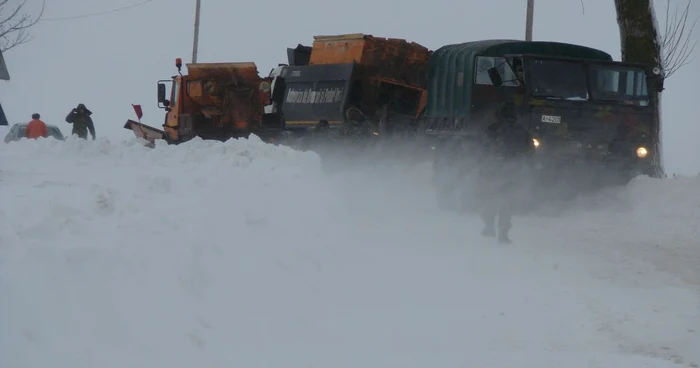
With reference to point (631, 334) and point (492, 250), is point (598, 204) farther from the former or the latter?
point (631, 334)

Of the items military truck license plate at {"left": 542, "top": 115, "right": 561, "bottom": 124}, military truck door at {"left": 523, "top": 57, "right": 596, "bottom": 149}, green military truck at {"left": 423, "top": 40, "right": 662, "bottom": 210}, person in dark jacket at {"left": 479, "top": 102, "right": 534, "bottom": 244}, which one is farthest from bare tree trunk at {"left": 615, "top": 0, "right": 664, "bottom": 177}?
person in dark jacket at {"left": 479, "top": 102, "right": 534, "bottom": 244}

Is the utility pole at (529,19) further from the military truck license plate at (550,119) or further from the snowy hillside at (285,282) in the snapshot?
the snowy hillside at (285,282)

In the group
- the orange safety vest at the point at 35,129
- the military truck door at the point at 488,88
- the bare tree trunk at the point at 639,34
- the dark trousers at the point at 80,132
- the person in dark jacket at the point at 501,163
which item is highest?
the bare tree trunk at the point at 639,34

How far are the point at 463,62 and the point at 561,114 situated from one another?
8.74 ft

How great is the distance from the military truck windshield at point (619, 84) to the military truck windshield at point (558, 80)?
0.67 ft

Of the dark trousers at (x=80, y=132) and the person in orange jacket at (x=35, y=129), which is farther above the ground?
the person in orange jacket at (x=35, y=129)

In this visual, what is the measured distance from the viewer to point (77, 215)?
676 centimetres

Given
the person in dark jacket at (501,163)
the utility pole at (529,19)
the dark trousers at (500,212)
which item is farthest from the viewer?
the utility pole at (529,19)

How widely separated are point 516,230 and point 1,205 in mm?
9292

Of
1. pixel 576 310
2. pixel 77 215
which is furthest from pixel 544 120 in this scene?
pixel 77 215

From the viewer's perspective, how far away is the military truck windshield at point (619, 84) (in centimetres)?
1677

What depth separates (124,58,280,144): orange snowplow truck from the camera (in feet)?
85.8

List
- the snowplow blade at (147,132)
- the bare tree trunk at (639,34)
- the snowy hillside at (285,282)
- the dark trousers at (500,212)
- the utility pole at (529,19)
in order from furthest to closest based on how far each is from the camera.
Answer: the snowplow blade at (147,132) → the utility pole at (529,19) → the bare tree trunk at (639,34) → the dark trousers at (500,212) → the snowy hillside at (285,282)

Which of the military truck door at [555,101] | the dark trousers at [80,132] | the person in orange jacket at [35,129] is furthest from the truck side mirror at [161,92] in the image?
the military truck door at [555,101]
